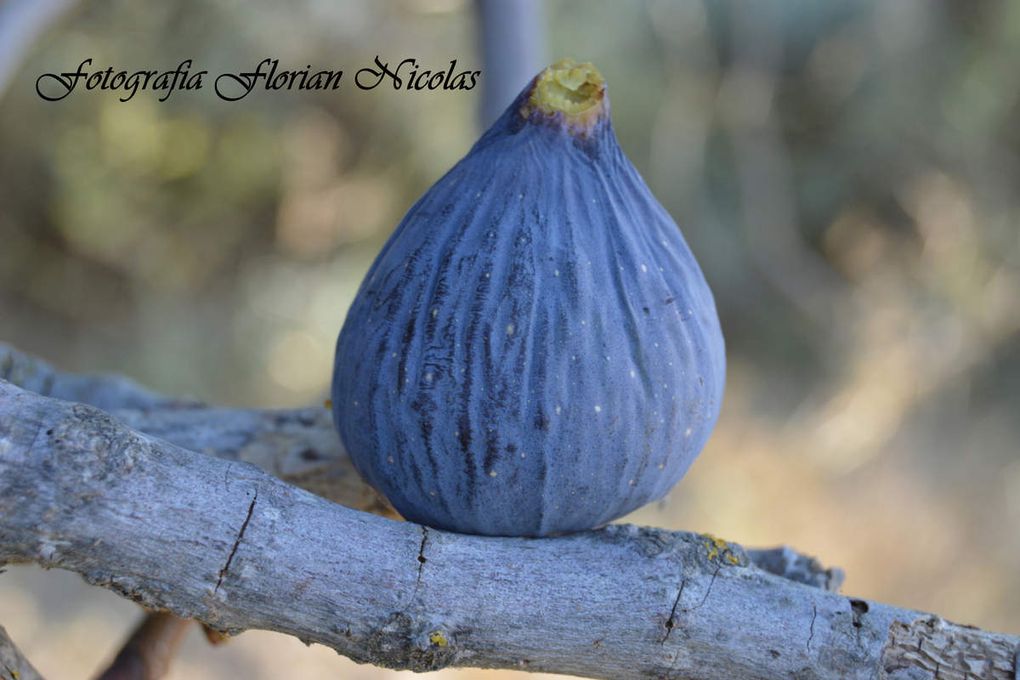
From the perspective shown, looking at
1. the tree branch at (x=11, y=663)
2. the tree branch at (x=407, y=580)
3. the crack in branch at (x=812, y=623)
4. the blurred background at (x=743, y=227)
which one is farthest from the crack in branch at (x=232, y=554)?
the blurred background at (x=743, y=227)

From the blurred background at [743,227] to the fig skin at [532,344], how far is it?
2055mm

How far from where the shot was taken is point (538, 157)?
0.57 meters

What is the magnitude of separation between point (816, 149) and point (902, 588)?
1.34 metres

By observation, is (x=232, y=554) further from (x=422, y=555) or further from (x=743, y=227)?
(x=743, y=227)

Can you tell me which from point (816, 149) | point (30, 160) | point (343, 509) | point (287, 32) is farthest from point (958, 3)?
point (343, 509)

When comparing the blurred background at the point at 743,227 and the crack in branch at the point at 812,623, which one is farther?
the blurred background at the point at 743,227

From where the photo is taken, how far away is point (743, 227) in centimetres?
305

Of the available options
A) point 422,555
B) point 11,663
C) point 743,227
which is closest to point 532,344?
point 422,555

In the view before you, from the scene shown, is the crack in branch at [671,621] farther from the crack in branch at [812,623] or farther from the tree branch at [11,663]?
the tree branch at [11,663]

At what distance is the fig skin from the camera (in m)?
0.54

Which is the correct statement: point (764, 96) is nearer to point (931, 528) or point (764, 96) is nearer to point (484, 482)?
point (931, 528)

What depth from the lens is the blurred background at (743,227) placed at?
2.60 meters

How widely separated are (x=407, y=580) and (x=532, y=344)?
0.15 meters

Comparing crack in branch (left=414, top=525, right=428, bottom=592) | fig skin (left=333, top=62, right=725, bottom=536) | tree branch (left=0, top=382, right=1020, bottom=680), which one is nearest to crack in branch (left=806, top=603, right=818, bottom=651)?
tree branch (left=0, top=382, right=1020, bottom=680)
